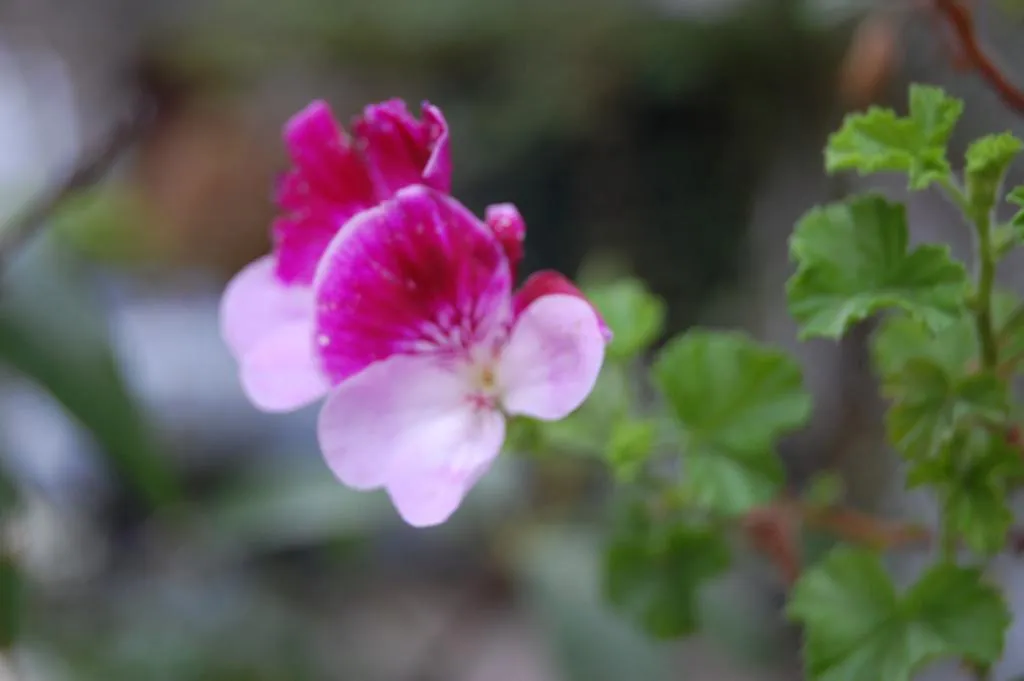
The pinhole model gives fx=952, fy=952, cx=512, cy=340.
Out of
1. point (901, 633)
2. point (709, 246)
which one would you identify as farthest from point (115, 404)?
point (709, 246)

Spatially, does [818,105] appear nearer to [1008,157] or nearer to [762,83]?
[762,83]

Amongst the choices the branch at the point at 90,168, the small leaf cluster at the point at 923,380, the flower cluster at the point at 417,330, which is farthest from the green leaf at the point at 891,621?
the branch at the point at 90,168

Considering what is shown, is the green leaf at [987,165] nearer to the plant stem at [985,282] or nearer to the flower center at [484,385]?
the plant stem at [985,282]

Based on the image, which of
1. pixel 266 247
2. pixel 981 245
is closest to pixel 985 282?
pixel 981 245

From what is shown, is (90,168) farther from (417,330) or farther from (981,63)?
(981,63)

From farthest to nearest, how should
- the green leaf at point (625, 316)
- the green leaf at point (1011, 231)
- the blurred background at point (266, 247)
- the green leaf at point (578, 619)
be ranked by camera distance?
the green leaf at point (578, 619) → the blurred background at point (266, 247) → the green leaf at point (625, 316) → the green leaf at point (1011, 231)

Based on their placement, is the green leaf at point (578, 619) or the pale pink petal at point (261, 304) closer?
the pale pink petal at point (261, 304)

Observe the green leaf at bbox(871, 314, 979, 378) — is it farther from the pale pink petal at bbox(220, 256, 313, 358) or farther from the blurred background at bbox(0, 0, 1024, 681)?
the pale pink petal at bbox(220, 256, 313, 358)

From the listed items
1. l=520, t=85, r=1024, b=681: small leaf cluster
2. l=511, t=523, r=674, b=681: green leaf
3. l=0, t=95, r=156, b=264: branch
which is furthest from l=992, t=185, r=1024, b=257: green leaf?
l=511, t=523, r=674, b=681: green leaf
